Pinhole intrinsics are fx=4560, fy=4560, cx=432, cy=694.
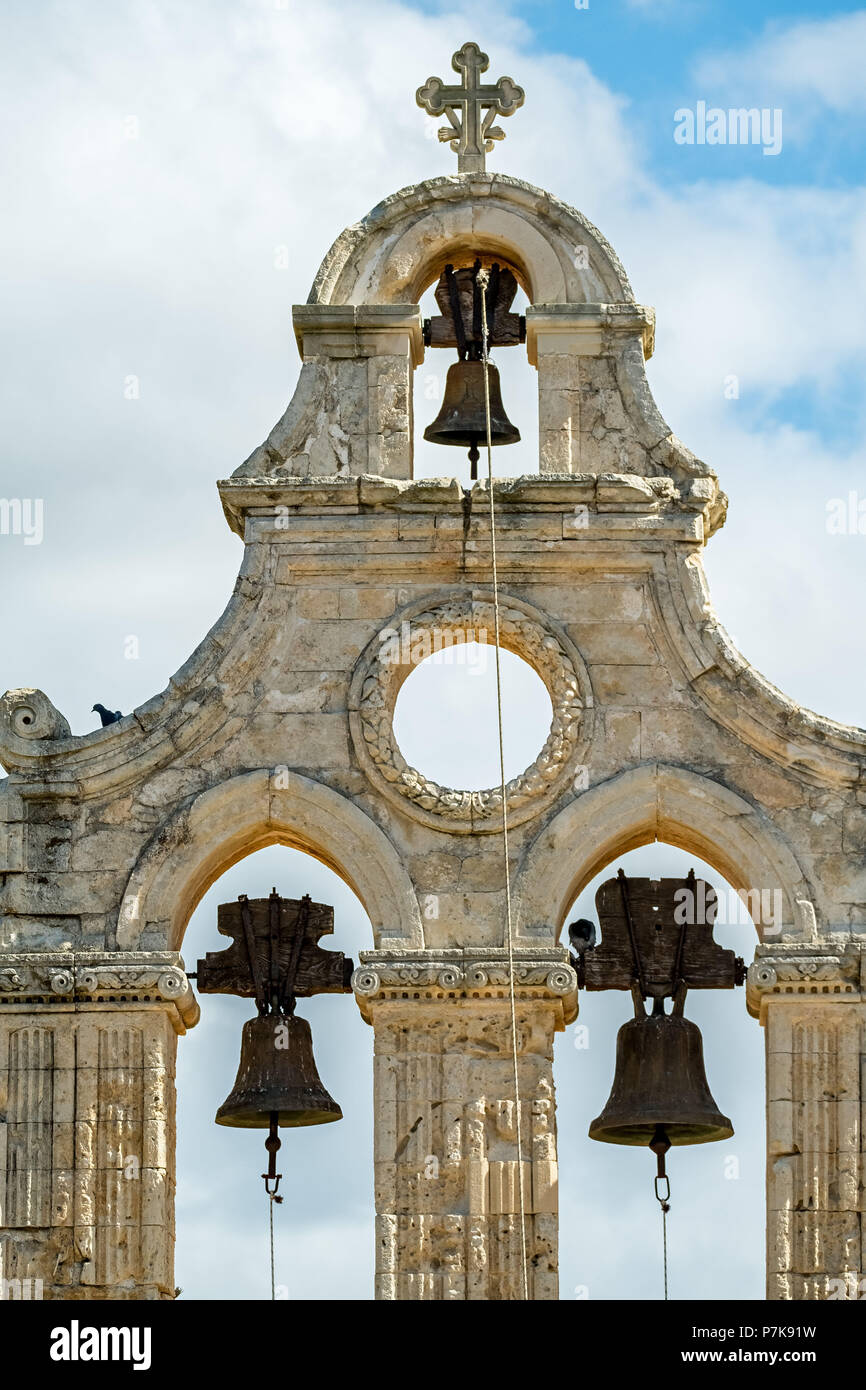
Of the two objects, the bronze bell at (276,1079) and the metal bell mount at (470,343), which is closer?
the bronze bell at (276,1079)

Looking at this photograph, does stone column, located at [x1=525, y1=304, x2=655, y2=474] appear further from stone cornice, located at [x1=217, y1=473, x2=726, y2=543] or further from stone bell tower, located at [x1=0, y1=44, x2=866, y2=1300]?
stone cornice, located at [x1=217, y1=473, x2=726, y2=543]

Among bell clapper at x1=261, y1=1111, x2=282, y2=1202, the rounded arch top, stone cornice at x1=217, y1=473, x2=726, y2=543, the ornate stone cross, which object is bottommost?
bell clapper at x1=261, y1=1111, x2=282, y2=1202

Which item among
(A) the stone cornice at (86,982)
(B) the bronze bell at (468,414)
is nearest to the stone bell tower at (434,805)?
(A) the stone cornice at (86,982)

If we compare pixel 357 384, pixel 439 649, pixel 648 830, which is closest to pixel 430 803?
pixel 439 649

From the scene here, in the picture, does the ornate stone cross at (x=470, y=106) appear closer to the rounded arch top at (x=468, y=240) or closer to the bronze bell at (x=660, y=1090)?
the rounded arch top at (x=468, y=240)

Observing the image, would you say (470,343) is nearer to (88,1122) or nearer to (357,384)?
(357,384)

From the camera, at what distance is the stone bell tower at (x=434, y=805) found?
2623 cm

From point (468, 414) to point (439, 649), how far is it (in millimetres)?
1928

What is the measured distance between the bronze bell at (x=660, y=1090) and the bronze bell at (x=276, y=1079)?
169cm

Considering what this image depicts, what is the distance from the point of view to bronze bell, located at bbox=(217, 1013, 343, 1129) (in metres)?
27.2

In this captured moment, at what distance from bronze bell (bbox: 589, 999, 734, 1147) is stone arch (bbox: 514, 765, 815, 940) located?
89cm

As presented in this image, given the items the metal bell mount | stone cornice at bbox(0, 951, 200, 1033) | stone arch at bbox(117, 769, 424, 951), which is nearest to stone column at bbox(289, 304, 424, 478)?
the metal bell mount

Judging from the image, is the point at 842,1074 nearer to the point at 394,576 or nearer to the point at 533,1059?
the point at 533,1059
